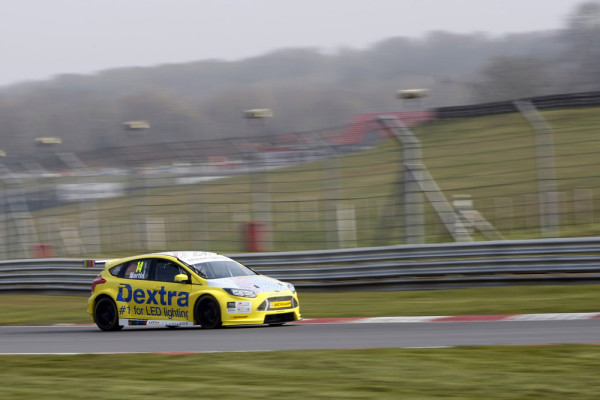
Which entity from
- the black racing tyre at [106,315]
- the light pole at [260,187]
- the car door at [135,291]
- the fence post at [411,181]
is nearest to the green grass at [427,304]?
the fence post at [411,181]

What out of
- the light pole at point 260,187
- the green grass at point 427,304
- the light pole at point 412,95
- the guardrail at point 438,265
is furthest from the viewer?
the light pole at point 260,187

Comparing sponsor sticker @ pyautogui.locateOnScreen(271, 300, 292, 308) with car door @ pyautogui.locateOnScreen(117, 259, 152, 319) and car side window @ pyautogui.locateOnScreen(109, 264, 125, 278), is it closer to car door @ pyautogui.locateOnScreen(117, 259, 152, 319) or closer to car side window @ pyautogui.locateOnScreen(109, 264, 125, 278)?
car door @ pyautogui.locateOnScreen(117, 259, 152, 319)

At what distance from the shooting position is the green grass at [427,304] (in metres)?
13.7

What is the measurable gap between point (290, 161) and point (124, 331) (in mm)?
5852

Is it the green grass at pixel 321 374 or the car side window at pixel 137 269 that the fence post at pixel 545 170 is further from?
the green grass at pixel 321 374

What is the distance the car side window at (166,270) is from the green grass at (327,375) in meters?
3.53

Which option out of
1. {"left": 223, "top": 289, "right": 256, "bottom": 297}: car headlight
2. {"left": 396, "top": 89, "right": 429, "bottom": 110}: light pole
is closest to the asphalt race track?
{"left": 223, "top": 289, "right": 256, "bottom": 297}: car headlight

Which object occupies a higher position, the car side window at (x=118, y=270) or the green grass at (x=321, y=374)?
the car side window at (x=118, y=270)

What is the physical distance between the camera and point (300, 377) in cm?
788

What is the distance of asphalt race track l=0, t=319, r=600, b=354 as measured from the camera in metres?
9.99

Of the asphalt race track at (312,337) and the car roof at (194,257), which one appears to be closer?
the asphalt race track at (312,337)

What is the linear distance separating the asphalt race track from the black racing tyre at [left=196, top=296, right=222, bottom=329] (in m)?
0.15

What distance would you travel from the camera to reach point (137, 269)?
13.9m

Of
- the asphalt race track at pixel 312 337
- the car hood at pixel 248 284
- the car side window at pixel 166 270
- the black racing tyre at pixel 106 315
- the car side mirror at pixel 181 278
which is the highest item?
the car side window at pixel 166 270
